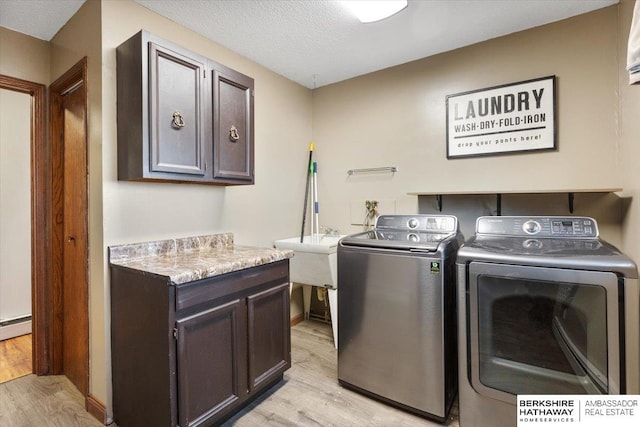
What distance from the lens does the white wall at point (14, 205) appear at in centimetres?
302

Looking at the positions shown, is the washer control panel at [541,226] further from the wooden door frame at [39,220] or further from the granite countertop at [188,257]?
the wooden door frame at [39,220]

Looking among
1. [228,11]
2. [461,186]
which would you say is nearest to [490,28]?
[461,186]

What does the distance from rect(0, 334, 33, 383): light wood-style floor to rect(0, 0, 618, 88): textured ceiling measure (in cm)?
239

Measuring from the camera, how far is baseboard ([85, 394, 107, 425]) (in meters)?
1.78

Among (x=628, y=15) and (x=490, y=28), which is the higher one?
(x=490, y=28)

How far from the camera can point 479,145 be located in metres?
2.47

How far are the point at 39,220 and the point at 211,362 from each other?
5.50ft

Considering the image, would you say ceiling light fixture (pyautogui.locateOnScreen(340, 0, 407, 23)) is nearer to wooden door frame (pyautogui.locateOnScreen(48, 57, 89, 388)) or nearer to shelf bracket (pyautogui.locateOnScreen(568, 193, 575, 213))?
shelf bracket (pyautogui.locateOnScreen(568, 193, 575, 213))

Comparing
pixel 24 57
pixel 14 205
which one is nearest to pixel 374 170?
pixel 24 57

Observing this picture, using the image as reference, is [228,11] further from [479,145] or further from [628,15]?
[628,15]

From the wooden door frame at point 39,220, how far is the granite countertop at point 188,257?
91 centimetres

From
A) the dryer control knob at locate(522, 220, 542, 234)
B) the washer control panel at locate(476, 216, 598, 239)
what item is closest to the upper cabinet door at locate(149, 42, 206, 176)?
the washer control panel at locate(476, 216, 598, 239)

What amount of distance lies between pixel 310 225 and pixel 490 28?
226 centimetres

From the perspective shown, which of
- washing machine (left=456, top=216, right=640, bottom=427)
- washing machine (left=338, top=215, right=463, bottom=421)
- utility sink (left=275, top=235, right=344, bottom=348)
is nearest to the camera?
washing machine (left=456, top=216, right=640, bottom=427)
